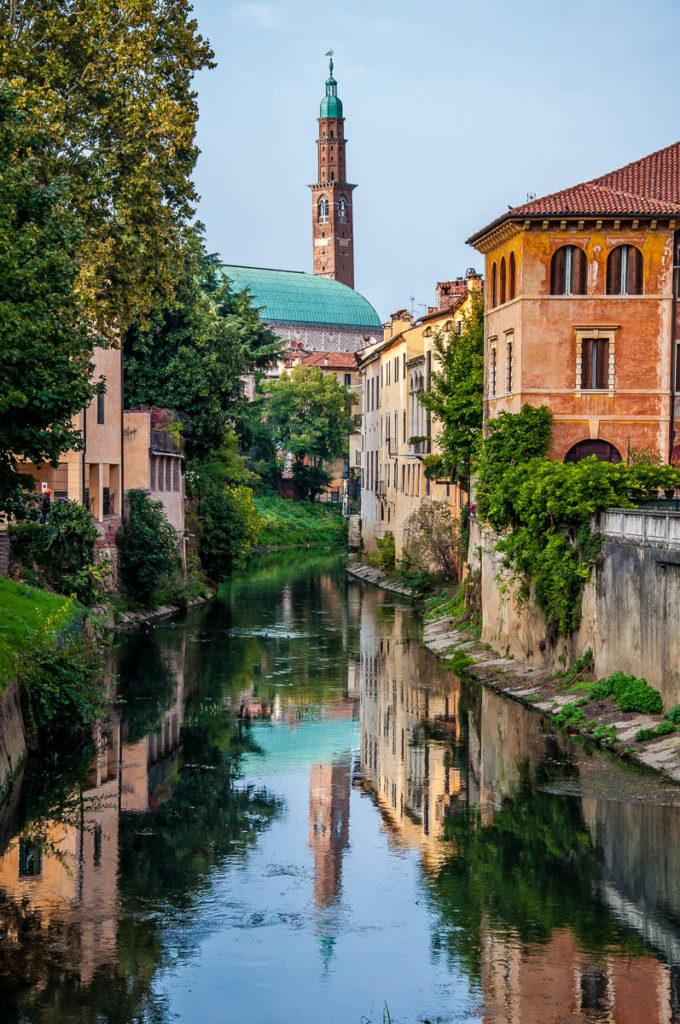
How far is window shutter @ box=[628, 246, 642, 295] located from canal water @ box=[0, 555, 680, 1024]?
40.0 ft

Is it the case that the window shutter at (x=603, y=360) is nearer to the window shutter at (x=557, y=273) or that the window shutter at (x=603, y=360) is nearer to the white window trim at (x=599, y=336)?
the white window trim at (x=599, y=336)

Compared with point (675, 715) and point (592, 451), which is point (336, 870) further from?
point (592, 451)

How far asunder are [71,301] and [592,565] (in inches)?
519

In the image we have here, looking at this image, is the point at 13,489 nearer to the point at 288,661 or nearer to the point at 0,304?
the point at 0,304

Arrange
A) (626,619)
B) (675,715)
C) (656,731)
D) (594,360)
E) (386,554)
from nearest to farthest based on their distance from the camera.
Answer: (675,715) < (656,731) < (626,619) < (594,360) < (386,554)

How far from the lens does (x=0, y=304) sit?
24.1 m

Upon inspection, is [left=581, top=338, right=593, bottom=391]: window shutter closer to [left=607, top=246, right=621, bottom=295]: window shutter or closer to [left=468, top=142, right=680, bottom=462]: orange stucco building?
[left=468, top=142, right=680, bottom=462]: orange stucco building

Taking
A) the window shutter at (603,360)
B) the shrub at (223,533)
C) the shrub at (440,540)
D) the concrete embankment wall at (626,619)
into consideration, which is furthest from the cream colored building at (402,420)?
the concrete embankment wall at (626,619)

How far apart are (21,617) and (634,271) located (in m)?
19.8

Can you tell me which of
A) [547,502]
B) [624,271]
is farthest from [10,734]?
[624,271]

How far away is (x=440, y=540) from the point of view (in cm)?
5700

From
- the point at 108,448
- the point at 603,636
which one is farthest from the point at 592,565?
the point at 108,448

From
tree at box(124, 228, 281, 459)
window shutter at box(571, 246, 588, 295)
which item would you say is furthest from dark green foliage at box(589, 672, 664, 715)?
tree at box(124, 228, 281, 459)

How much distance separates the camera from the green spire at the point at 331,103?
181625 mm
